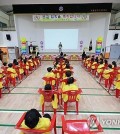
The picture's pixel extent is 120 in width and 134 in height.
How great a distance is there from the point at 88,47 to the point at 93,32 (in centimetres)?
113

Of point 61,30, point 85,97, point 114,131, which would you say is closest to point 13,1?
point 61,30

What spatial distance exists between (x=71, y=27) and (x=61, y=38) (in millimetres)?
1045

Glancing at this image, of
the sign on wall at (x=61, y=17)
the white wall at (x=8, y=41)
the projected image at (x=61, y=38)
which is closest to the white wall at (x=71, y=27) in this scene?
the projected image at (x=61, y=38)

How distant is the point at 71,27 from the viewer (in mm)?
9711

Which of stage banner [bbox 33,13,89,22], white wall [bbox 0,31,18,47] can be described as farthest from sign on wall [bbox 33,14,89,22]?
white wall [bbox 0,31,18,47]

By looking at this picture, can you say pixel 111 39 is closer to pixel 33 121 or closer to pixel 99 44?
pixel 99 44

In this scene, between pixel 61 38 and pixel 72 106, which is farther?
pixel 61 38

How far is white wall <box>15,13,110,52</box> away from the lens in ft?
31.6

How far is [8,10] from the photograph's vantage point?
456 inches

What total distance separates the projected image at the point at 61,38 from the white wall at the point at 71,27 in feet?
0.90

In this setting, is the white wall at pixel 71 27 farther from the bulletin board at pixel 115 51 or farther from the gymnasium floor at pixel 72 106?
the gymnasium floor at pixel 72 106

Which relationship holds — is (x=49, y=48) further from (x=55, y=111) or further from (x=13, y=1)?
(x=55, y=111)

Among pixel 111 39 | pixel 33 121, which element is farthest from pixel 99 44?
pixel 33 121

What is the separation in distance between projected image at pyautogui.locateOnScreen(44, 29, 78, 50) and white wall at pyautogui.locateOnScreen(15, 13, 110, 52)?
0.28 m
